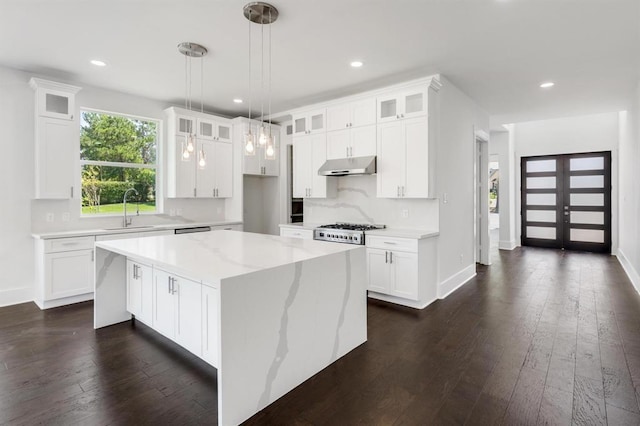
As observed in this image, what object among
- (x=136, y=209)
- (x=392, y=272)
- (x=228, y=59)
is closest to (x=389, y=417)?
(x=392, y=272)

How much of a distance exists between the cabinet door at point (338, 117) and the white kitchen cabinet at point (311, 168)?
0.20m

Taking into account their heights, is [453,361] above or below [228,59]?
below

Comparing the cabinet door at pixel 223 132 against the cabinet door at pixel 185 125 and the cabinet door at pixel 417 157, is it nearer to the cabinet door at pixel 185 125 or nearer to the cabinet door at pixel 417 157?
the cabinet door at pixel 185 125

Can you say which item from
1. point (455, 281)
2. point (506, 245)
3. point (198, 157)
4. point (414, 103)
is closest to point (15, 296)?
point (198, 157)

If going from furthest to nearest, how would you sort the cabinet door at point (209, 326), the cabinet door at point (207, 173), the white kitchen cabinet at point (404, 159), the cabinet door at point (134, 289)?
the cabinet door at point (207, 173) → the white kitchen cabinet at point (404, 159) → the cabinet door at point (134, 289) → the cabinet door at point (209, 326)

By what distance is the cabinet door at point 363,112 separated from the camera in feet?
14.6

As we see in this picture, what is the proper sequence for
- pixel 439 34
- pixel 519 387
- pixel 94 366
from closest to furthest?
pixel 519 387 < pixel 94 366 < pixel 439 34

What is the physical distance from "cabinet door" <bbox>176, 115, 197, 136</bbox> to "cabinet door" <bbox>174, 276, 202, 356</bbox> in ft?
10.9

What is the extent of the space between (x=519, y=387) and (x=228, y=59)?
3989mm

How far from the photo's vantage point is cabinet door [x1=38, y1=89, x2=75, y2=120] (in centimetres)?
395

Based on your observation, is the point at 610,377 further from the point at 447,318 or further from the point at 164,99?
the point at 164,99

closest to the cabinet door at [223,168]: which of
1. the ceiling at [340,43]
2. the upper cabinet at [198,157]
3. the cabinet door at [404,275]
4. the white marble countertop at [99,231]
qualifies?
the upper cabinet at [198,157]

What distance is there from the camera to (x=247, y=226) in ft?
21.4

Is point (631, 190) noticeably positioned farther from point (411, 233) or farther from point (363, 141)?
point (363, 141)
